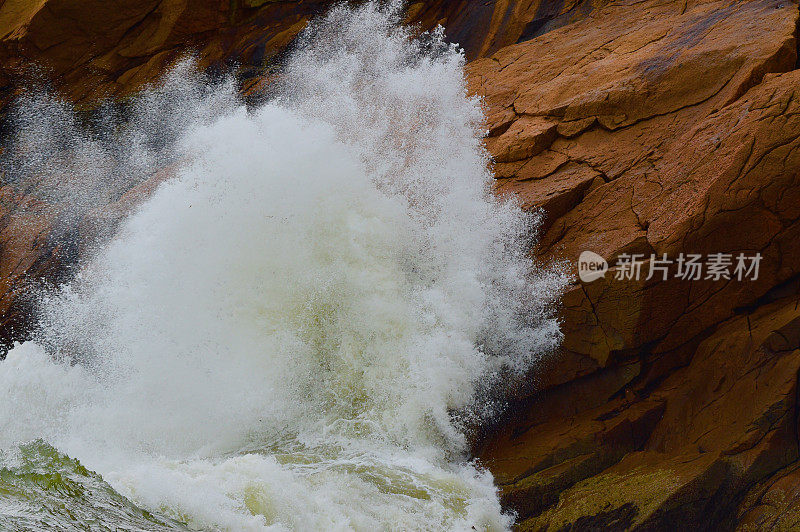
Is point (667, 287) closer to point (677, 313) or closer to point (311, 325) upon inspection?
point (677, 313)

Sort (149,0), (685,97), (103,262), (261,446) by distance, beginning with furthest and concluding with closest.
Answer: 1. (149,0)
2. (103,262)
3. (685,97)
4. (261,446)

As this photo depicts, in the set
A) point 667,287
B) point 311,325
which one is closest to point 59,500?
point 311,325

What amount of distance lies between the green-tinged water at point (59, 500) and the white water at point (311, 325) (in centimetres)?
76

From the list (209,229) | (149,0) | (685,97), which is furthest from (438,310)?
(149,0)

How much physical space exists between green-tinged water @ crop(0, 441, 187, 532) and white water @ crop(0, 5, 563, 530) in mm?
758

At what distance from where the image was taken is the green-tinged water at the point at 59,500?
8.74 feet

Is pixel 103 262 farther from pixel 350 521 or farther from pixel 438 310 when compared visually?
pixel 350 521

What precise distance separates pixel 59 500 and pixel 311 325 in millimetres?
3322

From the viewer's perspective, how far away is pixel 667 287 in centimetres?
534

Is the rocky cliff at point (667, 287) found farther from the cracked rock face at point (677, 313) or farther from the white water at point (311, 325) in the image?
the white water at point (311, 325)

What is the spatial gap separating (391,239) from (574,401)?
248 centimetres

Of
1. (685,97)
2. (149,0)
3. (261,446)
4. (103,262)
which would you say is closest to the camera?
(261,446)

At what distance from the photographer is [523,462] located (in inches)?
213

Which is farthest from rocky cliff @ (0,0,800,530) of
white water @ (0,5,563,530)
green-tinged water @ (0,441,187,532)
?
green-tinged water @ (0,441,187,532)
